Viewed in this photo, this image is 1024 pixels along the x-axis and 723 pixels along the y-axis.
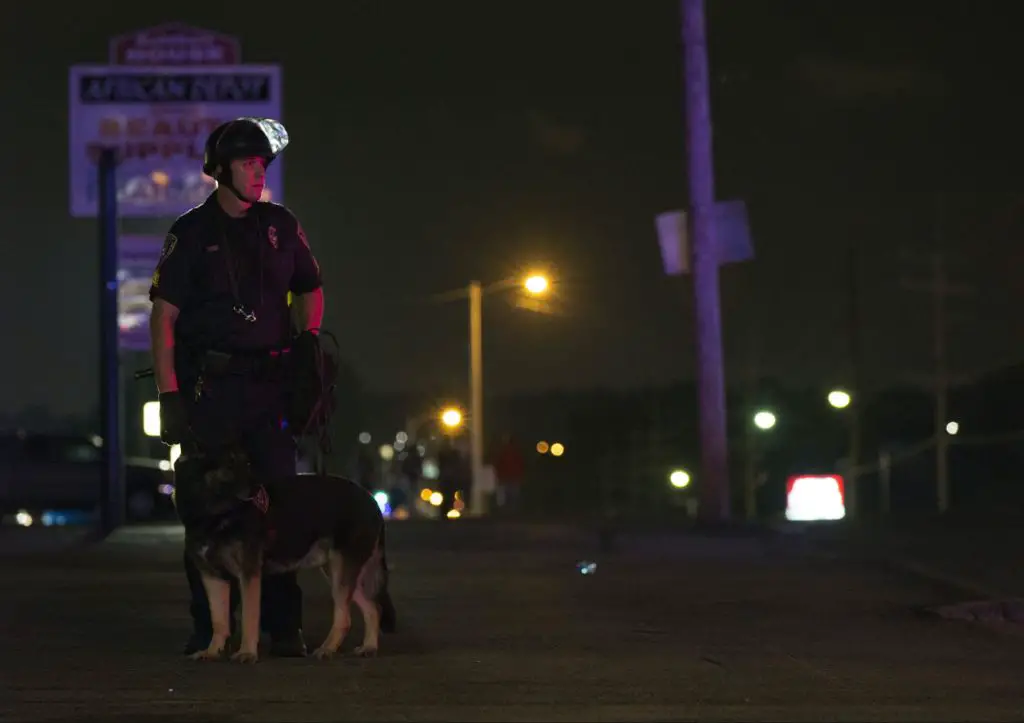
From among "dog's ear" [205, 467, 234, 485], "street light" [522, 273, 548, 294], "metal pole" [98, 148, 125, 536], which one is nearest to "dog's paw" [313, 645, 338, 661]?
"dog's ear" [205, 467, 234, 485]

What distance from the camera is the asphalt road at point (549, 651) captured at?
625cm

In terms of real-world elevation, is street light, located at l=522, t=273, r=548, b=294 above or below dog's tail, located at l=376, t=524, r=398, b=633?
above

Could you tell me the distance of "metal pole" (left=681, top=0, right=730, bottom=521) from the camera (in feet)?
63.8

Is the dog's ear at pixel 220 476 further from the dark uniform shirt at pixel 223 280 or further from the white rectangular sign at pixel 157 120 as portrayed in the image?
the white rectangular sign at pixel 157 120

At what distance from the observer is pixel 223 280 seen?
24.3ft

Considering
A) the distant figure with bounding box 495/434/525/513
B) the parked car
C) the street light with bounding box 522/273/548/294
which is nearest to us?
the parked car

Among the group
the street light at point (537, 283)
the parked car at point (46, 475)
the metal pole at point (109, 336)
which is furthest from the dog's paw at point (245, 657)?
the street light at point (537, 283)

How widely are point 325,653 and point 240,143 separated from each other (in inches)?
83.2

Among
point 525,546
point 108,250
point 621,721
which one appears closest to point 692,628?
point 621,721

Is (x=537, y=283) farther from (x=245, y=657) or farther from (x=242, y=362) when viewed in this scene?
(x=245, y=657)

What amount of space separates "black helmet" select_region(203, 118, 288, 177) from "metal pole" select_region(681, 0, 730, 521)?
1214 centimetres

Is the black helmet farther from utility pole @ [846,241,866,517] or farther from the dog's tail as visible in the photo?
utility pole @ [846,241,866,517]

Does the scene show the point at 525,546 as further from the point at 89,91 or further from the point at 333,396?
the point at 89,91

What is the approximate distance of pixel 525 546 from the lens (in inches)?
585
